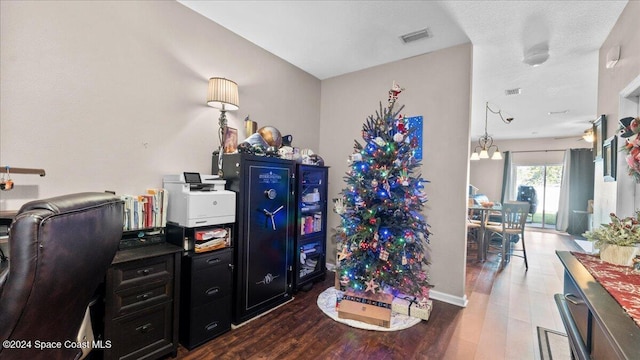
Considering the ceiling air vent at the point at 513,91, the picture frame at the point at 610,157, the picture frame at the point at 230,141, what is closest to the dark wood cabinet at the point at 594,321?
the picture frame at the point at 610,157

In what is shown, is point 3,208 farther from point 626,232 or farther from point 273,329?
point 626,232

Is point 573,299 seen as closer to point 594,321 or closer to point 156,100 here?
point 594,321

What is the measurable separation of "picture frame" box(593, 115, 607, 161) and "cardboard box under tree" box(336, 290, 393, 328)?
243 cm

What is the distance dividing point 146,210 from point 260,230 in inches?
38.0

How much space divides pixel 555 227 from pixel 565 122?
3.44m

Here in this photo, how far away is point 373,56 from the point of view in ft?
10.8

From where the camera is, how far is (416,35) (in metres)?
2.80

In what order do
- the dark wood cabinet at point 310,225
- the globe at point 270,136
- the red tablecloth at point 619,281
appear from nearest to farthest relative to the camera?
the red tablecloth at point 619,281 → the globe at point 270,136 → the dark wood cabinet at point 310,225

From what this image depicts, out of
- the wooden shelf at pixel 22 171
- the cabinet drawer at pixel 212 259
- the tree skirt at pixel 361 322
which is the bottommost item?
the tree skirt at pixel 361 322

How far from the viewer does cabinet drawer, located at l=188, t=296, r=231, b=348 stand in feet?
6.74

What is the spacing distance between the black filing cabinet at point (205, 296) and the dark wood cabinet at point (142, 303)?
0.10 m

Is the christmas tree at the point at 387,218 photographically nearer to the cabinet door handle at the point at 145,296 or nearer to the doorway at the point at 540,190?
the cabinet door handle at the point at 145,296

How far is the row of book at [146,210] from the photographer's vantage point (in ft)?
6.39

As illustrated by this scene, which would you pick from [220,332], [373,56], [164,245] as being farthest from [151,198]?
[373,56]
